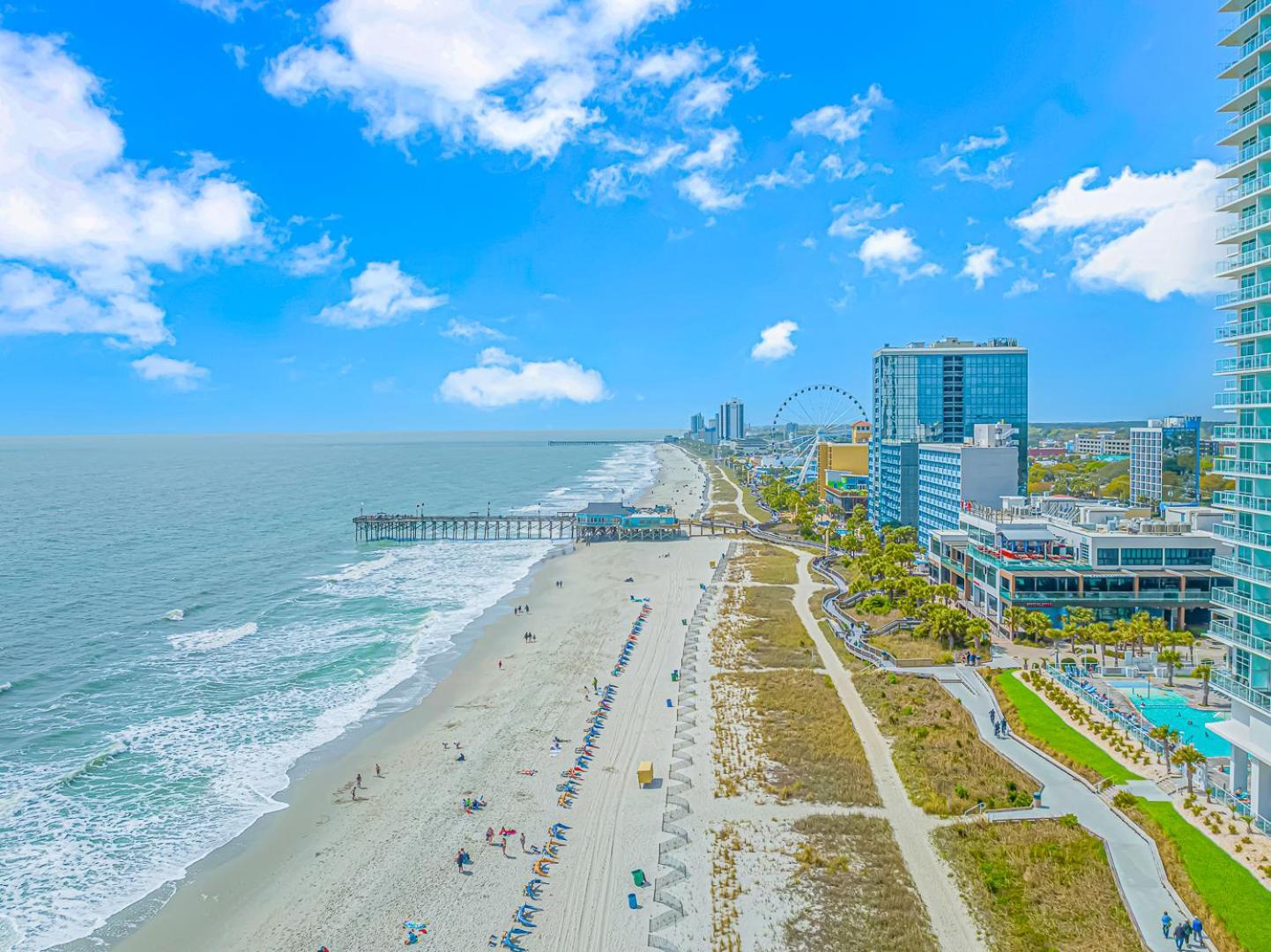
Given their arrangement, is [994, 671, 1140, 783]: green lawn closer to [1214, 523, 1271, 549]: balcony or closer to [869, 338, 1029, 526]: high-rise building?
[1214, 523, 1271, 549]: balcony

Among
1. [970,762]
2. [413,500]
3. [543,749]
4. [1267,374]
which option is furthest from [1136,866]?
[413,500]

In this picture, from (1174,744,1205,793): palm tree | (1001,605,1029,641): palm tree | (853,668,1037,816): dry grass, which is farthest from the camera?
(1001,605,1029,641): palm tree

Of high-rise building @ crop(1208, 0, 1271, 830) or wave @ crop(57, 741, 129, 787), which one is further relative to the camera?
wave @ crop(57, 741, 129, 787)

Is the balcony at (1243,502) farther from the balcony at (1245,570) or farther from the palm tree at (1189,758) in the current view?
the palm tree at (1189,758)

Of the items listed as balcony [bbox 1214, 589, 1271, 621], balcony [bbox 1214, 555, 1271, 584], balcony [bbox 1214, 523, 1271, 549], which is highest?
balcony [bbox 1214, 523, 1271, 549]

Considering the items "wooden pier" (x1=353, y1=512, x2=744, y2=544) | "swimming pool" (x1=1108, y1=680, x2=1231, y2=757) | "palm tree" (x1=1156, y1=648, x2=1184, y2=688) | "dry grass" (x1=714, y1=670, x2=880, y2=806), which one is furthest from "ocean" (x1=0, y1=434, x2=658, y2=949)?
"palm tree" (x1=1156, y1=648, x2=1184, y2=688)

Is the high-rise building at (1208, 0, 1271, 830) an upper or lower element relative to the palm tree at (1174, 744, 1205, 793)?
upper

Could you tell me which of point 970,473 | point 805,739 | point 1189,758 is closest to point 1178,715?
point 1189,758

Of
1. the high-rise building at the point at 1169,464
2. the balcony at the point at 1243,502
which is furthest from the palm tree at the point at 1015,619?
the high-rise building at the point at 1169,464
